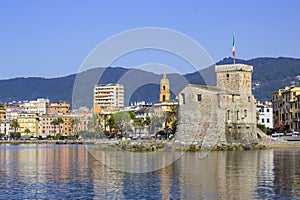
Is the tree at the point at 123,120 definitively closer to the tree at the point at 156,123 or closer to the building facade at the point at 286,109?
the tree at the point at 156,123

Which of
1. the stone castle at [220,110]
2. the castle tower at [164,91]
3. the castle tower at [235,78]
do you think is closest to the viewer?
the stone castle at [220,110]

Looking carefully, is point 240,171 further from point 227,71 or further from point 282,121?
point 282,121

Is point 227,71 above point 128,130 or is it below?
above

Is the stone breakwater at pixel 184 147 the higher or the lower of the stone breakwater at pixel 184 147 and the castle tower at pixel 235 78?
the lower

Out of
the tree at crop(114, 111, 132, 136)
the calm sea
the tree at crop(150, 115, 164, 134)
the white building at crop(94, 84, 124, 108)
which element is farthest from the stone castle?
the white building at crop(94, 84, 124, 108)

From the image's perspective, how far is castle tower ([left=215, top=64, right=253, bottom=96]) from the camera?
73.2 meters

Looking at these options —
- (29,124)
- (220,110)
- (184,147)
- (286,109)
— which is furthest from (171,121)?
(29,124)

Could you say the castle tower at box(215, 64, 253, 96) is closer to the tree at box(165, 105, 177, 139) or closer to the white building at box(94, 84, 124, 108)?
the tree at box(165, 105, 177, 139)

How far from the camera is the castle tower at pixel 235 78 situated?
7325cm

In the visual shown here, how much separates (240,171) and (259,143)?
36.7 meters

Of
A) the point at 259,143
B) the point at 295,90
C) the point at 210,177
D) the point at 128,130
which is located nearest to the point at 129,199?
the point at 210,177

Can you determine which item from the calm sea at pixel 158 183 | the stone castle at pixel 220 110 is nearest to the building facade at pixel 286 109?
the stone castle at pixel 220 110

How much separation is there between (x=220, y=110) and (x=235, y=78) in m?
4.73

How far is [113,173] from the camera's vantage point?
37.7 meters
